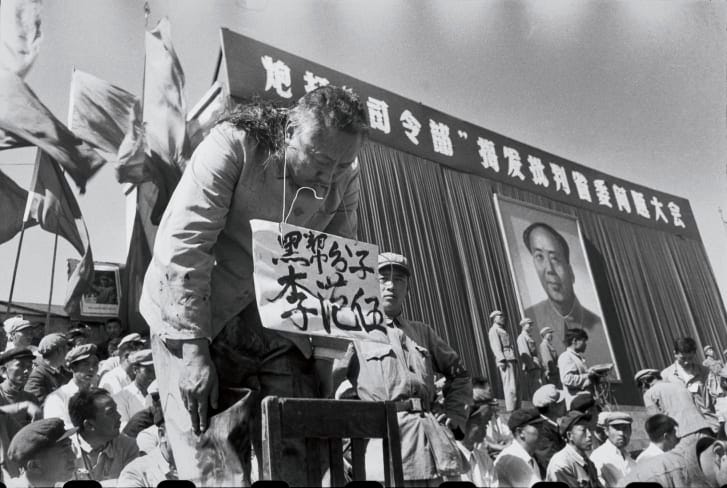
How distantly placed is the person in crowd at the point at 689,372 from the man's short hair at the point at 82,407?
11.4ft

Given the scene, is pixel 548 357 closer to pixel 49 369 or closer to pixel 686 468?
pixel 686 468

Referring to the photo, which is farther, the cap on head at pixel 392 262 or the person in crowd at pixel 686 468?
the person in crowd at pixel 686 468

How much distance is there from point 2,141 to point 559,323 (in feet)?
13.6

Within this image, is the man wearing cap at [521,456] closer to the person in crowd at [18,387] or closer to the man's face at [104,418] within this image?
the man's face at [104,418]

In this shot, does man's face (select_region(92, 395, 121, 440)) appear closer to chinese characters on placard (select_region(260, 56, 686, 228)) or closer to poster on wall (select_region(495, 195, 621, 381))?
chinese characters on placard (select_region(260, 56, 686, 228))

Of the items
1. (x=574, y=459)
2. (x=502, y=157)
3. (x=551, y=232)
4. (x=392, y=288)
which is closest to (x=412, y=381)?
(x=392, y=288)

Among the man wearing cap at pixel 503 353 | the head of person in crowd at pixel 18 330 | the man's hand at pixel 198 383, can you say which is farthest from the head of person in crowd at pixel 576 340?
the man's hand at pixel 198 383

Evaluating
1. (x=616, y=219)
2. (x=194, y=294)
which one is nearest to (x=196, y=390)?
(x=194, y=294)

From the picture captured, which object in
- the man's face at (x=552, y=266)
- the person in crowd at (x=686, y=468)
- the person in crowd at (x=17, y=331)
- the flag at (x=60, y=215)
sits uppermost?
the man's face at (x=552, y=266)

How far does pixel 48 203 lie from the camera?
320cm

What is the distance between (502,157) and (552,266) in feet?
3.24

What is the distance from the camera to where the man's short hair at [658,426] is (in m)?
3.42

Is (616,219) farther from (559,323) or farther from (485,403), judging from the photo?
(485,403)

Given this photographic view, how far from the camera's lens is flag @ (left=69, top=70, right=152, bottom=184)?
3387mm
